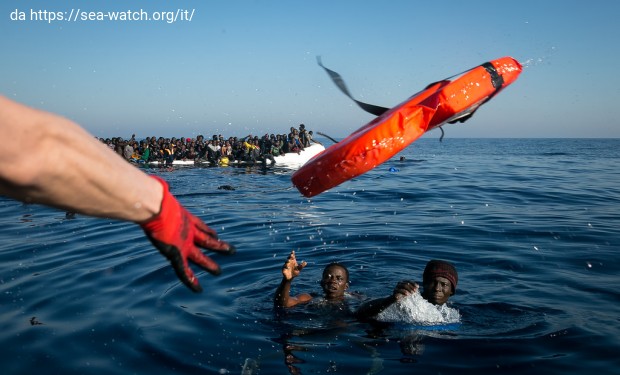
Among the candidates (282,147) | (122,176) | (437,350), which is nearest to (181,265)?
(122,176)

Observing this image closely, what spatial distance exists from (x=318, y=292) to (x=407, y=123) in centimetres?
312

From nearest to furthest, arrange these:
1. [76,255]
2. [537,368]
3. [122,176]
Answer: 1. [122,176]
2. [537,368]
3. [76,255]

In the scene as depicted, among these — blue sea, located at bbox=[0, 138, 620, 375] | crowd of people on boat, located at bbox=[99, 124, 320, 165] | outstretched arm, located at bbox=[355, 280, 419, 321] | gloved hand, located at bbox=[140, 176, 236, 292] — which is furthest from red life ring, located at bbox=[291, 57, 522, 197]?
crowd of people on boat, located at bbox=[99, 124, 320, 165]

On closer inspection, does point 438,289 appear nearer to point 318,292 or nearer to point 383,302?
point 383,302

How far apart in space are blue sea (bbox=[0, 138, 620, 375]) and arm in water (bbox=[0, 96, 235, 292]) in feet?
8.77

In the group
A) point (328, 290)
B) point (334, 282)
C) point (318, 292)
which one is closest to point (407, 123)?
point (334, 282)

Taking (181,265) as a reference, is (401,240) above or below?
below

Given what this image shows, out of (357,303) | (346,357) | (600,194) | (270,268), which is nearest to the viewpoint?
(346,357)

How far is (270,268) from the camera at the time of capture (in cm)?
745

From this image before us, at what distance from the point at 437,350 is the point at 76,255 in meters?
6.24

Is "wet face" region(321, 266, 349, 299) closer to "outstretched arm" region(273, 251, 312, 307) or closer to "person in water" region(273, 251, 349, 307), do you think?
"person in water" region(273, 251, 349, 307)

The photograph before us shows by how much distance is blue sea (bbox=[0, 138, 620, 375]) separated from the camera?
13.9 ft

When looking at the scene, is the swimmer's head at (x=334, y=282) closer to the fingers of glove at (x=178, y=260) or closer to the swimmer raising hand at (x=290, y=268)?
the swimmer raising hand at (x=290, y=268)

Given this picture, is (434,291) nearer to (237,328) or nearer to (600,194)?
(237,328)
